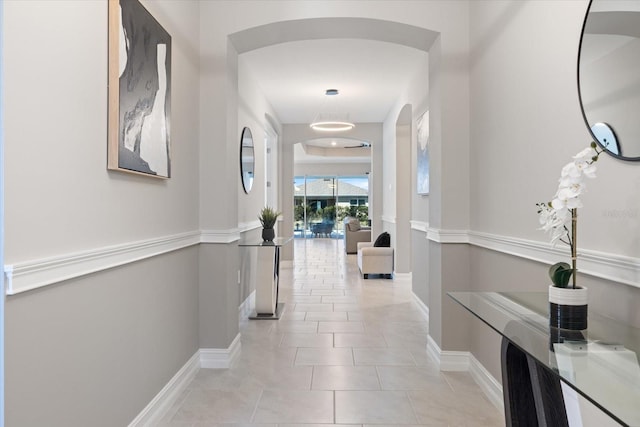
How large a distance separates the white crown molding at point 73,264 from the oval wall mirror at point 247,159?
93.0 inches

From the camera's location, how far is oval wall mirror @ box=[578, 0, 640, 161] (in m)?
1.34

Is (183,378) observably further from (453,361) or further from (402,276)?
(402,276)

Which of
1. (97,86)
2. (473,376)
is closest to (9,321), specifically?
(97,86)

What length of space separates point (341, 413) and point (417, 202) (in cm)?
331

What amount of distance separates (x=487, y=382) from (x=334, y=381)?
995 mm

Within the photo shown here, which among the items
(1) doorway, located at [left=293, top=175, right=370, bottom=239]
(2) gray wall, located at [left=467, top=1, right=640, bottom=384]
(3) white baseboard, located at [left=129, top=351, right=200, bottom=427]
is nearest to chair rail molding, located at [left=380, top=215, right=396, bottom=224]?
(2) gray wall, located at [left=467, top=1, right=640, bottom=384]

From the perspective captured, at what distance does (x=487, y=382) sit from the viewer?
266 cm

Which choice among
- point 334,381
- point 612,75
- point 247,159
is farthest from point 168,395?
point 247,159

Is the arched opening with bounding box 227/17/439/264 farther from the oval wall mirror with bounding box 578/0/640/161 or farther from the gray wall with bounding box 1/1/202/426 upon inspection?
the oval wall mirror with bounding box 578/0/640/161

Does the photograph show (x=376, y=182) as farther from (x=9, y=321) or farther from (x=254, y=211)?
(x=9, y=321)

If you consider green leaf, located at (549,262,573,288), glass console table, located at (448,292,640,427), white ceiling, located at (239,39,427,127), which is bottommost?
glass console table, located at (448,292,640,427)

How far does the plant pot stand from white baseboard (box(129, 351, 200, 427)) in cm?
195

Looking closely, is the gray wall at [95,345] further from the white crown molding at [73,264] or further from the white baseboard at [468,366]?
the white baseboard at [468,366]

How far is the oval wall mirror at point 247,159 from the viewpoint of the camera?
4609 mm
